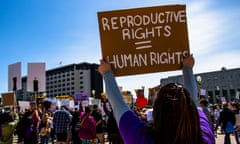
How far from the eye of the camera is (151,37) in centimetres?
301

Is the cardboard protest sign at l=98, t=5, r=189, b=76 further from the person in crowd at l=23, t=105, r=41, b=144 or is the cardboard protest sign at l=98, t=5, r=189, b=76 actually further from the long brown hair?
the person in crowd at l=23, t=105, r=41, b=144

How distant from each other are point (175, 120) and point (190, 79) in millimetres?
833

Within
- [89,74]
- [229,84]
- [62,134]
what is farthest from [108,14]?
[89,74]

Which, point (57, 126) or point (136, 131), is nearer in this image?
point (136, 131)

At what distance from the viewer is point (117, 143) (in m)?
8.18

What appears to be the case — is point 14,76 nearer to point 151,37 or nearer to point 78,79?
point 151,37

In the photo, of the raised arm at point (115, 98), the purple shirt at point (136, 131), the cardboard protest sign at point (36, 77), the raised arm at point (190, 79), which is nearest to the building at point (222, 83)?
the cardboard protest sign at point (36, 77)

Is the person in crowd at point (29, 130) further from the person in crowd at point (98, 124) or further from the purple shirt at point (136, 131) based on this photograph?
the purple shirt at point (136, 131)

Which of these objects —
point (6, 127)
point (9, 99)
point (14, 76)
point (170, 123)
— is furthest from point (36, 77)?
point (170, 123)

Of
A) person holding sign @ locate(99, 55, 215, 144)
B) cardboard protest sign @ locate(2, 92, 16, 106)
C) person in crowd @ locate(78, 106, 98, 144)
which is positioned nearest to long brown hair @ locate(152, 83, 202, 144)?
person holding sign @ locate(99, 55, 215, 144)

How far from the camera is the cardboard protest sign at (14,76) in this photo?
1095 cm

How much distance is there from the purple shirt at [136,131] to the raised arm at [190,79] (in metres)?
0.47

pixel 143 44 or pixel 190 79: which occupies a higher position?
pixel 143 44

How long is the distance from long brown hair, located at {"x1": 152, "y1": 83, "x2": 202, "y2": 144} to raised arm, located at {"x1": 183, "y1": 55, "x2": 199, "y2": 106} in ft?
1.91
